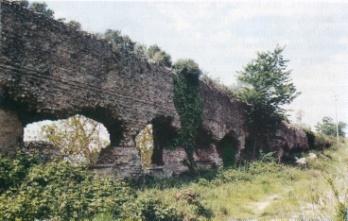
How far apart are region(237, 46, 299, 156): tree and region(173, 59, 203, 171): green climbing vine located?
5484 millimetres

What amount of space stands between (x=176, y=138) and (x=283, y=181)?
16.7 feet

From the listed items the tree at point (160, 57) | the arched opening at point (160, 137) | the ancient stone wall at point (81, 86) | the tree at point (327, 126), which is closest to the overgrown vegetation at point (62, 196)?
the ancient stone wall at point (81, 86)

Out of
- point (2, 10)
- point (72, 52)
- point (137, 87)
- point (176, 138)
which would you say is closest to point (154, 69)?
point (137, 87)

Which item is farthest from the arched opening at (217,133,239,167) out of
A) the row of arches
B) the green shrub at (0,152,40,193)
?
the green shrub at (0,152,40,193)

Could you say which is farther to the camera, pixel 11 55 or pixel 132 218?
pixel 11 55

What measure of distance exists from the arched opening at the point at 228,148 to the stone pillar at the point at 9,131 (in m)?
13.0

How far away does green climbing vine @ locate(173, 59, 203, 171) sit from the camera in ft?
57.1

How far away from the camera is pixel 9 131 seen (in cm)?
1034

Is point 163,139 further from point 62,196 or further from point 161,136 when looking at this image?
point 62,196

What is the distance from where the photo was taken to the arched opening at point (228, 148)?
22031 millimetres

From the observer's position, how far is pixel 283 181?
1786 cm

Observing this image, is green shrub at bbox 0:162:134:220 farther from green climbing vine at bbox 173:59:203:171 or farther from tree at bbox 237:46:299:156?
tree at bbox 237:46:299:156

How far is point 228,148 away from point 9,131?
14.2m

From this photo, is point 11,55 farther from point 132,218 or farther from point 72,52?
point 132,218
